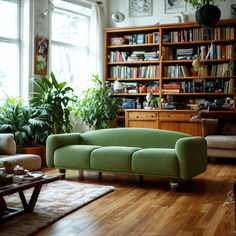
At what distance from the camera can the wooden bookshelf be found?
7238 millimetres

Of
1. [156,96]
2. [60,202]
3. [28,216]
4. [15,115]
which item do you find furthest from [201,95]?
[28,216]

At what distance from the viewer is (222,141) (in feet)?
20.1

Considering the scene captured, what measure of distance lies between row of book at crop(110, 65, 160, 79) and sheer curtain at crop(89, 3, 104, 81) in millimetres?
266

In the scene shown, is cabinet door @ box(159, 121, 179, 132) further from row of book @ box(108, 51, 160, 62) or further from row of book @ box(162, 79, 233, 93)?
row of book @ box(108, 51, 160, 62)

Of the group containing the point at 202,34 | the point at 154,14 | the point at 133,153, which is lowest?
the point at 133,153

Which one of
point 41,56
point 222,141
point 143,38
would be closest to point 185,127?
point 222,141

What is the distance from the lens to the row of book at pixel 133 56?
7715mm

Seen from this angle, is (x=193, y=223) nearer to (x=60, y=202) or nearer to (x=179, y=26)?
(x=60, y=202)

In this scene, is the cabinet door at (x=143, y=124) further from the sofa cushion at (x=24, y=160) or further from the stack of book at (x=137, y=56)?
the sofa cushion at (x=24, y=160)

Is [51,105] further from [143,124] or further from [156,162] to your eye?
[156,162]

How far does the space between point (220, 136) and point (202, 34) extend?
7.04 feet

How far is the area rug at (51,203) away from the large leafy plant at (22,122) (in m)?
1.30

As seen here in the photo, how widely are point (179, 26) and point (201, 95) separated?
4.56 feet

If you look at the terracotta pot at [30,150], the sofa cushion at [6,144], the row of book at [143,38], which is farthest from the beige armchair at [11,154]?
the row of book at [143,38]
